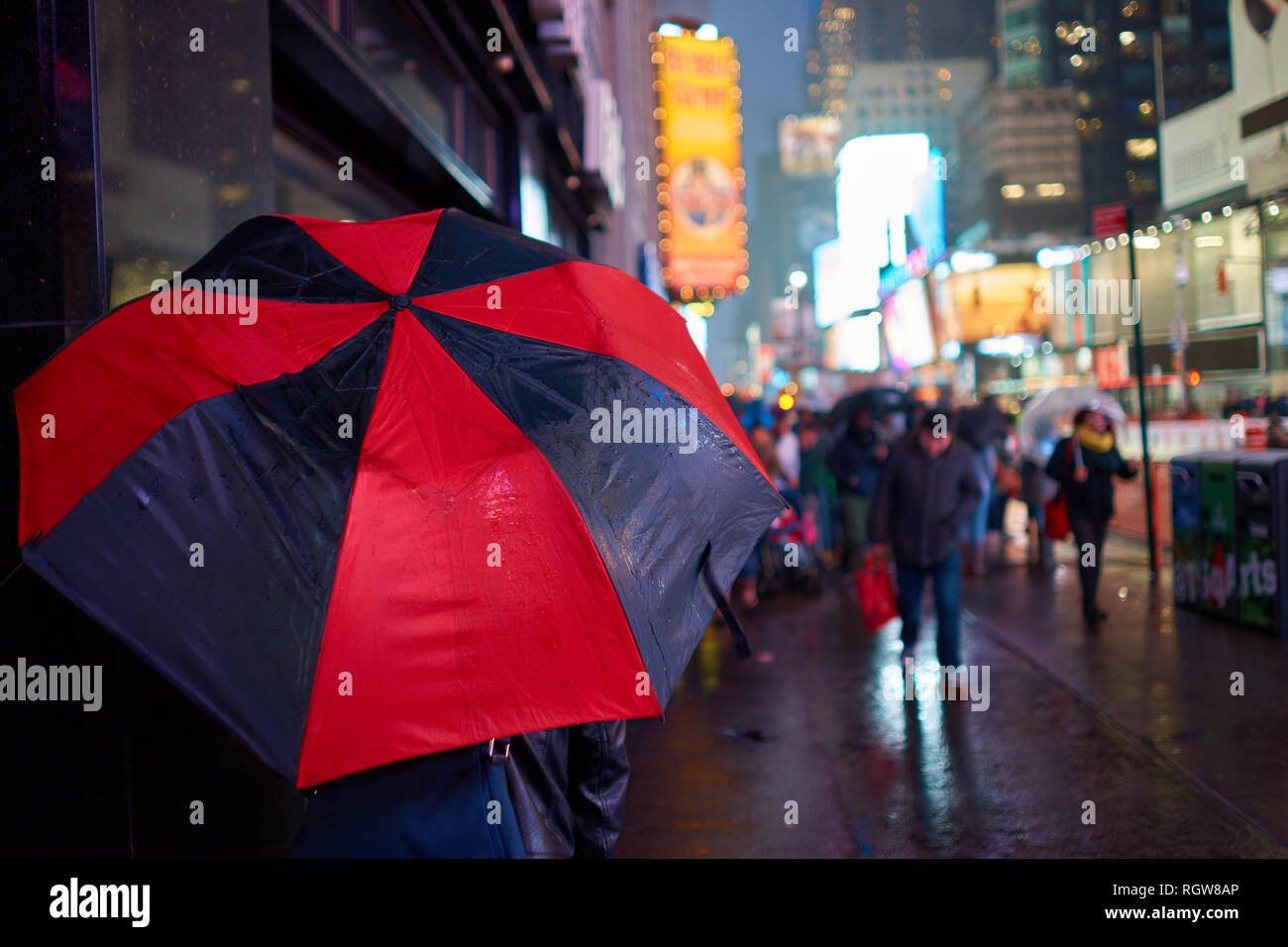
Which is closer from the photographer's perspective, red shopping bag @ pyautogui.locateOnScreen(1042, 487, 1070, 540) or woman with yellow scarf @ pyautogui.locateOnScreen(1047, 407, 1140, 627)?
woman with yellow scarf @ pyautogui.locateOnScreen(1047, 407, 1140, 627)

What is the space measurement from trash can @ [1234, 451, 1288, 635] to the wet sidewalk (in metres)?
0.26

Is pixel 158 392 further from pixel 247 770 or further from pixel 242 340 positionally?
pixel 247 770

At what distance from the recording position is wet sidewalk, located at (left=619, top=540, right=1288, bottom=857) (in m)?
4.90

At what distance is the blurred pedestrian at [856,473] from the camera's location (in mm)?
13094

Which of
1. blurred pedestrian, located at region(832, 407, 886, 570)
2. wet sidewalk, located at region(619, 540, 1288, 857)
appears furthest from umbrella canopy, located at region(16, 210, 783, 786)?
blurred pedestrian, located at region(832, 407, 886, 570)

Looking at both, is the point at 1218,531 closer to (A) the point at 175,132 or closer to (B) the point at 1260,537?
(B) the point at 1260,537

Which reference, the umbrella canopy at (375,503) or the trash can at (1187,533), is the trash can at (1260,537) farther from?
the umbrella canopy at (375,503)

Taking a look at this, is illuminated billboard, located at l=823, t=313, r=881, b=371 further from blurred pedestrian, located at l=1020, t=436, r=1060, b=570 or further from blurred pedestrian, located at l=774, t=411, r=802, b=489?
blurred pedestrian, located at l=774, t=411, r=802, b=489

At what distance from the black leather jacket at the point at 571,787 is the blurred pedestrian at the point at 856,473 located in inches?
398

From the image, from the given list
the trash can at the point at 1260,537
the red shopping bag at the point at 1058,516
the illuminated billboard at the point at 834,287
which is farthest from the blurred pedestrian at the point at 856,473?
the illuminated billboard at the point at 834,287

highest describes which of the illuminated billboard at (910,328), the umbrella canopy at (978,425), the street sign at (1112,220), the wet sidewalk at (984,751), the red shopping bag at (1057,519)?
the illuminated billboard at (910,328)

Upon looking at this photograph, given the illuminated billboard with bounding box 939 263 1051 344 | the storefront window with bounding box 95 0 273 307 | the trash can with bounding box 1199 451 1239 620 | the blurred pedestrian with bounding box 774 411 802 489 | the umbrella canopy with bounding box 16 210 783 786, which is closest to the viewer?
the umbrella canopy with bounding box 16 210 783 786

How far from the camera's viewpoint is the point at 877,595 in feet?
25.1
